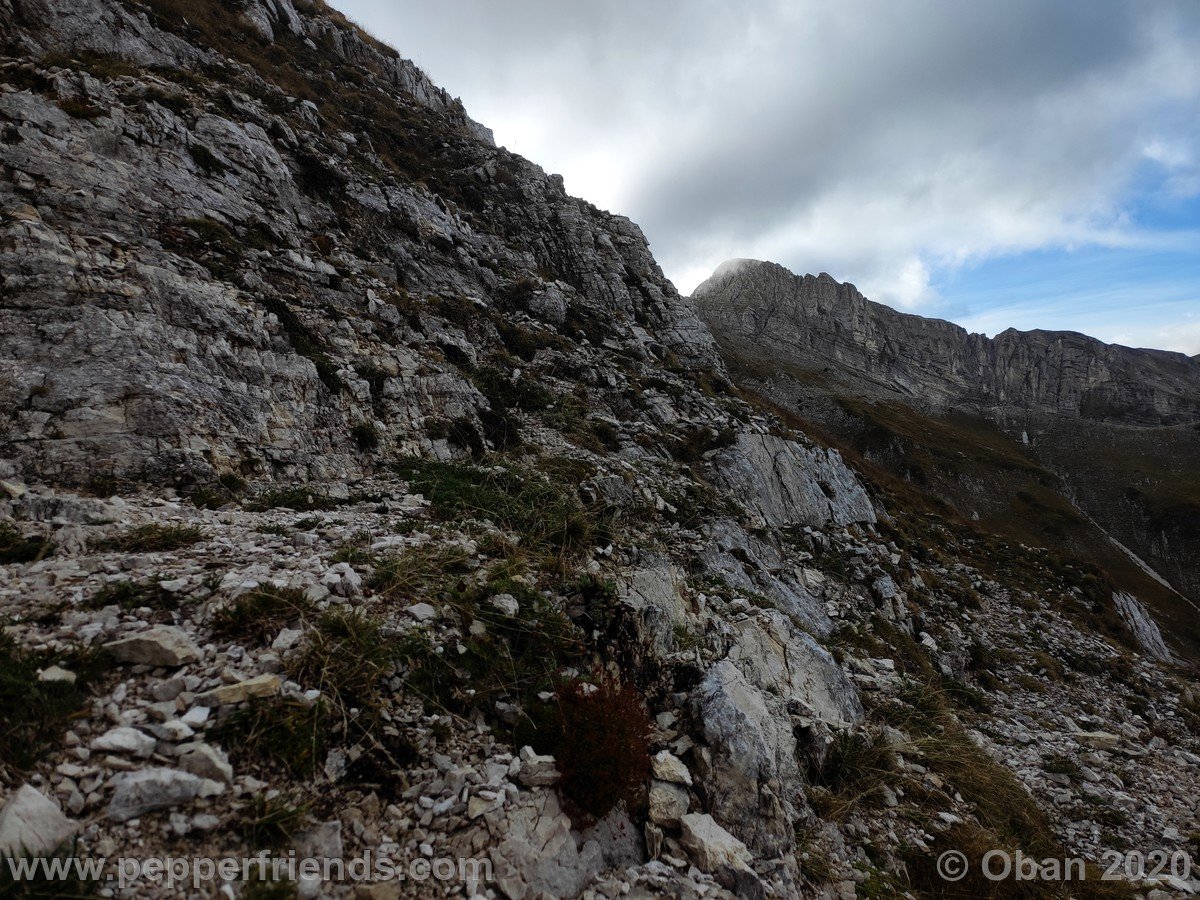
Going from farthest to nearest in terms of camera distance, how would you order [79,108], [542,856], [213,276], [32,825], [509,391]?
[509,391]
[79,108]
[213,276]
[542,856]
[32,825]

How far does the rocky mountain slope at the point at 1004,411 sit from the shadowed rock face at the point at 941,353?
515 mm

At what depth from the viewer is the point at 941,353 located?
172 metres

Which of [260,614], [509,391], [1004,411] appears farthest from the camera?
[1004,411]

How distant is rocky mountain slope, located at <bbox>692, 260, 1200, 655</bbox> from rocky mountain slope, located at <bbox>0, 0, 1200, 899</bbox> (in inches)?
1986

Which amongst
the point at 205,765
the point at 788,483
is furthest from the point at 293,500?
the point at 788,483

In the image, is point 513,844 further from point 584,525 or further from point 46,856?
point 584,525

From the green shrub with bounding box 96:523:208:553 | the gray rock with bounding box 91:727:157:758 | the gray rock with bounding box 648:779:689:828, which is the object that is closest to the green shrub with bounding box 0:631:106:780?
the gray rock with bounding box 91:727:157:758

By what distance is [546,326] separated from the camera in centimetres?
Answer: 2736

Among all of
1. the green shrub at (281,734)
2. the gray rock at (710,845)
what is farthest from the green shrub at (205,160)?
the gray rock at (710,845)

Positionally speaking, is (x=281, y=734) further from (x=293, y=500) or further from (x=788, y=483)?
(x=788, y=483)

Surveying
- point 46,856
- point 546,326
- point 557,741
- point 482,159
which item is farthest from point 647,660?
point 482,159

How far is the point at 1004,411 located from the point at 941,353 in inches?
1876

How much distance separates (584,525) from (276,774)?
7.40 metres

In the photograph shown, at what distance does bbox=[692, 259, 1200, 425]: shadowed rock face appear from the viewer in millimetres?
146375
